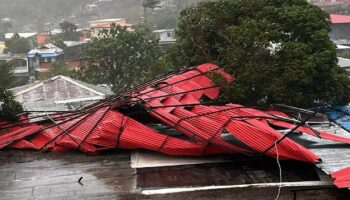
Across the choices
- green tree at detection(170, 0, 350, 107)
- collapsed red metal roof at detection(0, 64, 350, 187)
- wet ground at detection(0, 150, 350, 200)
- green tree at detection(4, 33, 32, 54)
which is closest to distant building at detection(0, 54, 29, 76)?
green tree at detection(4, 33, 32, 54)

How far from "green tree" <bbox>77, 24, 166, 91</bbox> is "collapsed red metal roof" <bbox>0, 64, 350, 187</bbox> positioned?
20.3 metres

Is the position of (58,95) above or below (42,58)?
above

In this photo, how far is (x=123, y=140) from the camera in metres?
10.2

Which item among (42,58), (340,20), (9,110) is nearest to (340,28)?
(340,20)

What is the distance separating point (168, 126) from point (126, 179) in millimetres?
2385

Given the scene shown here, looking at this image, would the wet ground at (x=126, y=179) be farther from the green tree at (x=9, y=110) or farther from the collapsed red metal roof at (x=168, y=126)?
the green tree at (x=9, y=110)

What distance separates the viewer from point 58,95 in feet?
76.4

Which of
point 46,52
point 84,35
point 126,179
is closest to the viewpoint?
point 126,179

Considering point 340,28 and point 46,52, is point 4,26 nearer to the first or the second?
point 46,52

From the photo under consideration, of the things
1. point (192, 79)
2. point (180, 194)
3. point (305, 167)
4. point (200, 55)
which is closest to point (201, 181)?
point (180, 194)

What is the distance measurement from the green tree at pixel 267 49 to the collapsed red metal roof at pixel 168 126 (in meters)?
3.06

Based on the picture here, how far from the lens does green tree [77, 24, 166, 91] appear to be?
107 ft

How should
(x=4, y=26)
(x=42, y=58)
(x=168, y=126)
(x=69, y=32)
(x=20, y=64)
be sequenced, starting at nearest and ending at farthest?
(x=168, y=126) < (x=20, y=64) < (x=42, y=58) < (x=69, y=32) < (x=4, y=26)

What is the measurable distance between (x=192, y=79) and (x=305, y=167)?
Answer: 6.01 m
